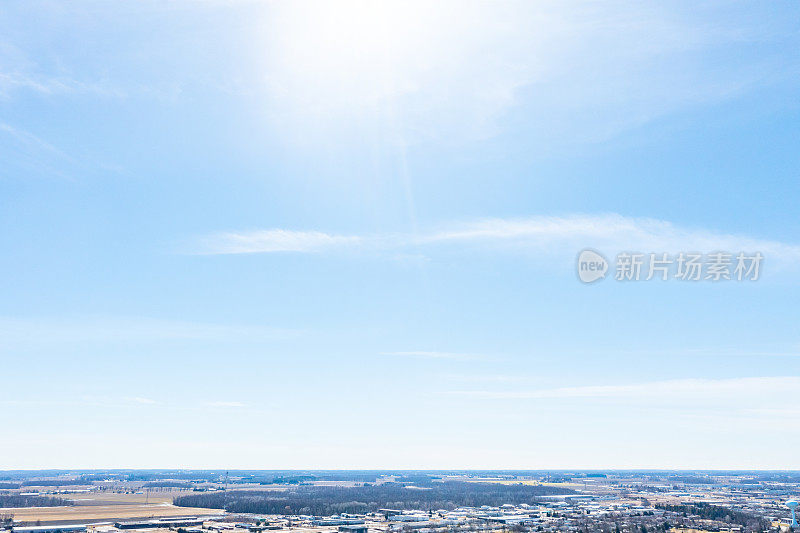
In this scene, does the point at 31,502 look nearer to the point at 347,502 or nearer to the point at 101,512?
the point at 101,512

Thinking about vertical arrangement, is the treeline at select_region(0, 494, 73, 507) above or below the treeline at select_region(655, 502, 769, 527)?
below

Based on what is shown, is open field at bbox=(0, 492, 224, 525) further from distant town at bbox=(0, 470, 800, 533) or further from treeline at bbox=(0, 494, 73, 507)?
treeline at bbox=(0, 494, 73, 507)

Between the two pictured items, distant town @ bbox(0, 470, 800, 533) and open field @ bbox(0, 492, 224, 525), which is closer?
distant town @ bbox(0, 470, 800, 533)

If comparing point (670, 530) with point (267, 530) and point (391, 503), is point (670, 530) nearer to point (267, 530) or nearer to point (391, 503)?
point (267, 530)

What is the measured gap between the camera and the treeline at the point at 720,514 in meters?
65.5

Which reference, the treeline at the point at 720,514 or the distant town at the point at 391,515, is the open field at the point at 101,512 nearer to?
the distant town at the point at 391,515

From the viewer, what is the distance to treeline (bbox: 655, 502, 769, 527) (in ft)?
215

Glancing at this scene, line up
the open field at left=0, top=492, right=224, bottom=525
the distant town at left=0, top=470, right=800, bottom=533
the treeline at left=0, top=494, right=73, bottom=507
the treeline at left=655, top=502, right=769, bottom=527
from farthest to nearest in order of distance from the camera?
the treeline at left=0, top=494, right=73, bottom=507
the open field at left=0, top=492, right=224, bottom=525
the treeline at left=655, top=502, right=769, bottom=527
the distant town at left=0, top=470, right=800, bottom=533

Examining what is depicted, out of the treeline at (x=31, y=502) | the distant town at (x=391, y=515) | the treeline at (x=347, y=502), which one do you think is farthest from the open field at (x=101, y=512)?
the treeline at (x=347, y=502)

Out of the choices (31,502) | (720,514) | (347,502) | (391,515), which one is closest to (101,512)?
(31,502)

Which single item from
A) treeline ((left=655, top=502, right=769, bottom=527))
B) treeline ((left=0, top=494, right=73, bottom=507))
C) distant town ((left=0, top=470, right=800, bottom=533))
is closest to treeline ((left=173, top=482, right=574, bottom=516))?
distant town ((left=0, top=470, right=800, bottom=533))

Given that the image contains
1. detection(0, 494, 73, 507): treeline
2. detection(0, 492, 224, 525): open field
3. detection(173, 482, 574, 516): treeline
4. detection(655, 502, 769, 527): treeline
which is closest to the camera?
detection(655, 502, 769, 527): treeline

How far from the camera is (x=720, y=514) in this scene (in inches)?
2840

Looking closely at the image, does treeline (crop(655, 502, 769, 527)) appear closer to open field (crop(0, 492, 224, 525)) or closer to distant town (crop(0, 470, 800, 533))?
distant town (crop(0, 470, 800, 533))
